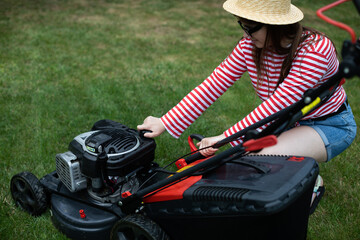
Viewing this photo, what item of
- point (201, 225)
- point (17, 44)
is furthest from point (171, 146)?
point (17, 44)

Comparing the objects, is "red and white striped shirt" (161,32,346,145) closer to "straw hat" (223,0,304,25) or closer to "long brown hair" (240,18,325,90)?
"long brown hair" (240,18,325,90)

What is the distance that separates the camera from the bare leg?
2.16 m

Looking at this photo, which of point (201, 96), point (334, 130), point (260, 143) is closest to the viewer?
point (260, 143)

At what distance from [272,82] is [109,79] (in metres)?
2.44

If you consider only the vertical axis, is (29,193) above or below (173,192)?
below

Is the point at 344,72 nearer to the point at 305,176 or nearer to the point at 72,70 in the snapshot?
the point at 305,176

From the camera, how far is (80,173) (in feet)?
7.20

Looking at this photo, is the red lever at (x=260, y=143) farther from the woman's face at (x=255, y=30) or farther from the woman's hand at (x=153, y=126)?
the woman's hand at (x=153, y=126)

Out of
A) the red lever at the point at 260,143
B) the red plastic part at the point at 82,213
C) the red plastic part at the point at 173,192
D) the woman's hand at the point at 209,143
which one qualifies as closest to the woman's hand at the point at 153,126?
the woman's hand at the point at 209,143

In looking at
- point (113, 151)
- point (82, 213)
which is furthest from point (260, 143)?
point (82, 213)

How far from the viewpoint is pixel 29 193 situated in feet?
8.11

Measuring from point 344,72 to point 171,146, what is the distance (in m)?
2.06

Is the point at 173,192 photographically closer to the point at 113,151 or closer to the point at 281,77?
the point at 113,151

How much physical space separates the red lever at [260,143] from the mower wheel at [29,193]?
135 cm
